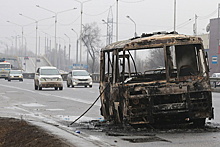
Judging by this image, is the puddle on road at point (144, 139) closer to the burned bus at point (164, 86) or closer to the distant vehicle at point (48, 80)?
the burned bus at point (164, 86)

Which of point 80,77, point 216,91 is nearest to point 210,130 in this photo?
point 216,91

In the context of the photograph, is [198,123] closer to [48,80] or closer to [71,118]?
[71,118]

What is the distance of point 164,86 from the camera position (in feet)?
40.8

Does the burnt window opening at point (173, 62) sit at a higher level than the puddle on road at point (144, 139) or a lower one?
higher

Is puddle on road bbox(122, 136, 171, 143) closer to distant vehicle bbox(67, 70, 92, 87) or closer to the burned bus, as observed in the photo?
the burned bus

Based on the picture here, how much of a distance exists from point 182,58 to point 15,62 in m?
175

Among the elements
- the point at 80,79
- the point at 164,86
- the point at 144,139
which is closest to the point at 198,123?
the point at 164,86

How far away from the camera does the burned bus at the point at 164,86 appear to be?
1238 cm

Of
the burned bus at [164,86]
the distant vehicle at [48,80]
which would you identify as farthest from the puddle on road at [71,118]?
the distant vehicle at [48,80]

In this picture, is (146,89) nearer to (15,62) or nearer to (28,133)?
(28,133)

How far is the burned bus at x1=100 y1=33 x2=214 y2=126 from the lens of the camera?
→ 1238 centimetres

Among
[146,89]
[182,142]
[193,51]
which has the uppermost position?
[193,51]

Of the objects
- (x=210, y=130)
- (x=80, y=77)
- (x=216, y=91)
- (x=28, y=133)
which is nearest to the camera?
(x=28, y=133)

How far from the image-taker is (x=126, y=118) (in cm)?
1247
